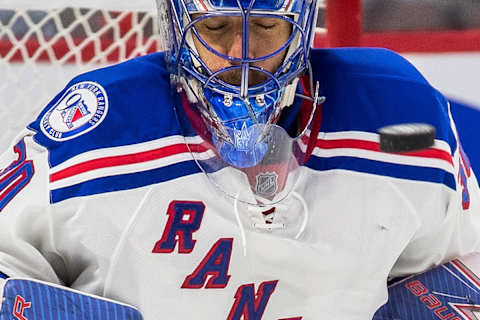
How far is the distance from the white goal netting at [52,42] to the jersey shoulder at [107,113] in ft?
1.87

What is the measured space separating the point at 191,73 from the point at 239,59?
0.35ft

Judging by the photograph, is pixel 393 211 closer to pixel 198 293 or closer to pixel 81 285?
pixel 198 293

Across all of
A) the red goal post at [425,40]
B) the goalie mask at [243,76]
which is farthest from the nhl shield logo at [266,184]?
the red goal post at [425,40]

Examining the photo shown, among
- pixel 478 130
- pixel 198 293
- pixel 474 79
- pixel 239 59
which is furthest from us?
pixel 474 79

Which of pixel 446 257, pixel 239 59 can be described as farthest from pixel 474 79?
pixel 239 59

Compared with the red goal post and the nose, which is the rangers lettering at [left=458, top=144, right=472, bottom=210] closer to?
the nose

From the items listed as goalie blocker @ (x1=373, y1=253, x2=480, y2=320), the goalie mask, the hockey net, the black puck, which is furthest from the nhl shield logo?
the hockey net

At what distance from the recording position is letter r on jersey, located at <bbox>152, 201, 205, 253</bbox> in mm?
1663

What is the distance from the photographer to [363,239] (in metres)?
1.75

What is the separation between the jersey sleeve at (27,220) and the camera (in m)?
1.62

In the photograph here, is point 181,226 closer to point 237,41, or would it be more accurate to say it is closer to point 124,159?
point 124,159

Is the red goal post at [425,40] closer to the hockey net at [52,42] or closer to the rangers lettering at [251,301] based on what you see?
the hockey net at [52,42]

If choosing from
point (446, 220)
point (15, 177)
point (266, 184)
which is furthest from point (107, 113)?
point (446, 220)

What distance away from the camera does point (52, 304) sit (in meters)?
1.57
